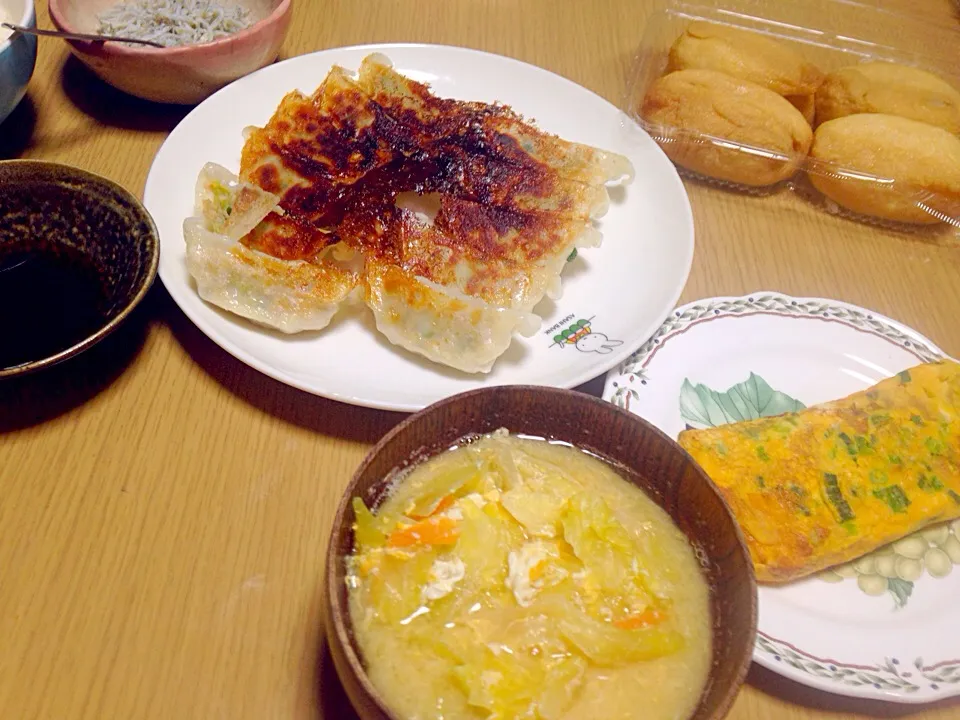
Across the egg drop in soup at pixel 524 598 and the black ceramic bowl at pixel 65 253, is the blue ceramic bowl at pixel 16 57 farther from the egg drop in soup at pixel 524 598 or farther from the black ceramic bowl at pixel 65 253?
the egg drop in soup at pixel 524 598

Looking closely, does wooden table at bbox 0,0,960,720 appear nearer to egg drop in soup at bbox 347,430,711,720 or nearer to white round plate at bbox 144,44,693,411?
white round plate at bbox 144,44,693,411

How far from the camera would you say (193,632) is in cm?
107

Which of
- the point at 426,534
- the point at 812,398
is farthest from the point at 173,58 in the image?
the point at 812,398

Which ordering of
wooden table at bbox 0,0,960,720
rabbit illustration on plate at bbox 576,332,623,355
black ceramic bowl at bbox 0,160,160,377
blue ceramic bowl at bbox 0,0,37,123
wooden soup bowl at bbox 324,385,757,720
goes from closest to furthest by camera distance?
wooden soup bowl at bbox 324,385,757,720
wooden table at bbox 0,0,960,720
black ceramic bowl at bbox 0,160,160,377
rabbit illustration on plate at bbox 576,332,623,355
blue ceramic bowl at bbox 0,0,37,123

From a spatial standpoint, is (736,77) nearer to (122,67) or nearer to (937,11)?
(937,11)

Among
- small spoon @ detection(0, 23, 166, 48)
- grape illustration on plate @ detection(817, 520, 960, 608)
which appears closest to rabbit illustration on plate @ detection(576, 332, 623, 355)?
grape illustration on plate @ detection(817, 520, 960, 608)

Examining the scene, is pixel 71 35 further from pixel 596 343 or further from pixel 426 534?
pixel 426 534

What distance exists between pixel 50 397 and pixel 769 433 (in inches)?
51.4

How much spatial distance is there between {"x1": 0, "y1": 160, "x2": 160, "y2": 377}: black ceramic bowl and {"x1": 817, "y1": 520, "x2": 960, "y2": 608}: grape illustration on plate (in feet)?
4.26

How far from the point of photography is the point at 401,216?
1490mm

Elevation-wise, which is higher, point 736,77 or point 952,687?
point 736,77

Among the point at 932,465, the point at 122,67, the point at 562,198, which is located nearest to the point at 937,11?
the point at 562,198

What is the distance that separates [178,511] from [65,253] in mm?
593

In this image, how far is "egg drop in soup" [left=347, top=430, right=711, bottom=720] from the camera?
0.79 metres
